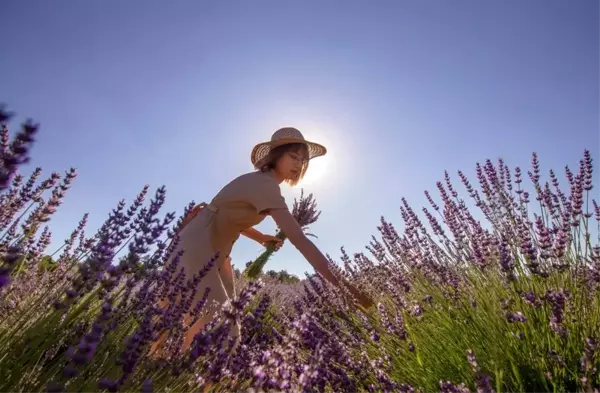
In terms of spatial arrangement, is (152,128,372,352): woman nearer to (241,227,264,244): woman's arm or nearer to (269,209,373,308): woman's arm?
(269,209,373,308): woman's arm

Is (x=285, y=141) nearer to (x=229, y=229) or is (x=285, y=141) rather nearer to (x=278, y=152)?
(x=278, y=152)

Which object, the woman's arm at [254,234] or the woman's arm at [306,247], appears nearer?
the woman's arm at [306,247]

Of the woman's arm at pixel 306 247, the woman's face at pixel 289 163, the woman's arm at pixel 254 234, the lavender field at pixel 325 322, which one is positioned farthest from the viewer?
the woman's arm at pixel 254 234

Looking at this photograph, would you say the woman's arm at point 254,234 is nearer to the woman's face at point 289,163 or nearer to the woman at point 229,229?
the woman at point 229,229

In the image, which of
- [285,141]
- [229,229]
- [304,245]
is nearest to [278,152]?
[285,141]

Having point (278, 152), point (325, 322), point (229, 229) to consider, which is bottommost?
point (325, 322)

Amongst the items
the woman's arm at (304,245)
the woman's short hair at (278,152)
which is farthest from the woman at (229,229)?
the woman's short hair at (278,152)

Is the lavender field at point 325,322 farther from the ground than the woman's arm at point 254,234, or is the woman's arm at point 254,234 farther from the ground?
the woman's arm at point 254,234

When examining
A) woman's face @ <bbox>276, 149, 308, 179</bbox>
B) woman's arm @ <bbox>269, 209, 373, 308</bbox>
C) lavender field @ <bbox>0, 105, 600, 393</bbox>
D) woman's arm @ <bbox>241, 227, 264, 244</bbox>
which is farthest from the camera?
woman's arm @ <bbox>241, 227, 264, 244</bbox>

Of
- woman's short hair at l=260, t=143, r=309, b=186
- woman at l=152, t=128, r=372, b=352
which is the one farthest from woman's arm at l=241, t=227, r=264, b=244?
woman's short hair at l=260, t=143, r=309, b=186

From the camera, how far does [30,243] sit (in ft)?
7.61

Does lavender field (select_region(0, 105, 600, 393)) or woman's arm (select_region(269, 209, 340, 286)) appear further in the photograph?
woman's arm (select_region(269, 209, 340, 286))

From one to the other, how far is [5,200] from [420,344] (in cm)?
222

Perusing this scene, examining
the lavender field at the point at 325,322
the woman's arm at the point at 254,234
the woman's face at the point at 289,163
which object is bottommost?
the lavender field at the point at 325,322
